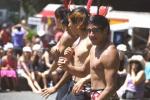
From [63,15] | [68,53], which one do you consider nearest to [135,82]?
[63,15]

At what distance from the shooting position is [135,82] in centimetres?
1263

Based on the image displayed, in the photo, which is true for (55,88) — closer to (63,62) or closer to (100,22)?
(63,62)

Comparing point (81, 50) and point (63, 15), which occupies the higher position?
point (63, 15)

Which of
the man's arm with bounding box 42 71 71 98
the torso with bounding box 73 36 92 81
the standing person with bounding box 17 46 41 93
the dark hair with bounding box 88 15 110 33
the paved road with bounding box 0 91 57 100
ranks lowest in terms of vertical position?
the paved road with bounding box 0 91 57 100

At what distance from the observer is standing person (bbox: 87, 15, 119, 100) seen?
6473 millimetres

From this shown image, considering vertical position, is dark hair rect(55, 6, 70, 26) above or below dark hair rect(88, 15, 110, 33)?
below

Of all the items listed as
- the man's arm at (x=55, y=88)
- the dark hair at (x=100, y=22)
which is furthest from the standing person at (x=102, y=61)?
the man's arm at (x=55, y=88)

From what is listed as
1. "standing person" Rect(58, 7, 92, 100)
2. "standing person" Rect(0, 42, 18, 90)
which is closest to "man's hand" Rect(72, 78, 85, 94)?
"standing person" Rect(58, 7, 92, 100)

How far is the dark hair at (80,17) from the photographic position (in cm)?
741

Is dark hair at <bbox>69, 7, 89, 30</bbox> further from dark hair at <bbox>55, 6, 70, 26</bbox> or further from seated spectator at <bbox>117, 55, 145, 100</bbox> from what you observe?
seated spectator at <bbox>117, 55, 145, 100</bbox>

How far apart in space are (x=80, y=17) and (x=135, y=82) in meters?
5.42

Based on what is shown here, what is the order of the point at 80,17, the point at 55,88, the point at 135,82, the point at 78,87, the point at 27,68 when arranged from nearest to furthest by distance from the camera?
the point at 78,87 < the point at 80,17 < the point at 55,88 < the point at 135,82 < the point at 27,68

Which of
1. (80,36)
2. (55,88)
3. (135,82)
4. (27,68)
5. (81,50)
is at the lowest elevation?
(27,68)

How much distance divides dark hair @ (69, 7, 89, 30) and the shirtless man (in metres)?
0.62
